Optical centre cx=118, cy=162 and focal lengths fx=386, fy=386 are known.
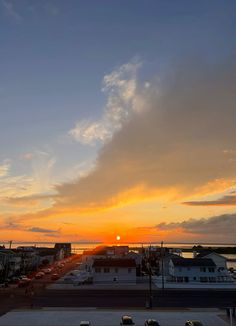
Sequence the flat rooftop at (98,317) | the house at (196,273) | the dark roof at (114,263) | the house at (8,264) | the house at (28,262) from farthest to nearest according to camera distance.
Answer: the house at (28,262) → the house at (8,264) → the house at (196,273) → the dark roof at (114,263) → the flat rooftop at (98,317)

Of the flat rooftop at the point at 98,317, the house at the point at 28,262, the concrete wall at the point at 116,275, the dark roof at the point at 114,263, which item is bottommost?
the flat rooftop at the point at 98,317

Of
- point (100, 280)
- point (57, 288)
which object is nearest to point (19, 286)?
point (57, 288)

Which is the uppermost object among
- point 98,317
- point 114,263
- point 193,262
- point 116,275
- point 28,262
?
point 28,262

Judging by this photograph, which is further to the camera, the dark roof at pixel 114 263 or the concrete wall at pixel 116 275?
the dark roof at pixel 114 263

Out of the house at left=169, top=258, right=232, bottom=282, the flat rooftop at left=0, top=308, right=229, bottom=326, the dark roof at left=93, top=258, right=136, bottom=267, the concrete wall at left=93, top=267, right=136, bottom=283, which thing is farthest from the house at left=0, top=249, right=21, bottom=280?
the flat rooftop at left=0, top=308, right=229, bottom=326

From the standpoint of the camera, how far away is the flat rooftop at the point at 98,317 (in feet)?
141

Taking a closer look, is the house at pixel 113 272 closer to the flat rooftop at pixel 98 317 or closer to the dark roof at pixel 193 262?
the dark roof at pixel 193 262

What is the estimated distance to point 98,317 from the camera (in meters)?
46.5

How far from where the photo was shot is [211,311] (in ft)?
168

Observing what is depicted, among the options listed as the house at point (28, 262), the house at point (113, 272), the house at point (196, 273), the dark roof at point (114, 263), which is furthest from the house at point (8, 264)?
the house at point (196, 273)

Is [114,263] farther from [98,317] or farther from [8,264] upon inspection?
[98,317]

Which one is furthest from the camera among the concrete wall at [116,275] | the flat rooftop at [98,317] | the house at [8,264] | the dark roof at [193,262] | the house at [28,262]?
the house at [28,262]

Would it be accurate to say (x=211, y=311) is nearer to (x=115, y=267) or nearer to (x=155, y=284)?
(x=155, y=284)

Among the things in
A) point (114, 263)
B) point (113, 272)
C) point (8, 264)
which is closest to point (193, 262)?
point (114, 263)
